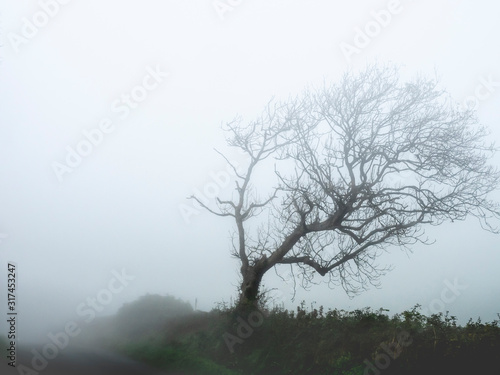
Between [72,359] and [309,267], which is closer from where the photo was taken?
[72,359]

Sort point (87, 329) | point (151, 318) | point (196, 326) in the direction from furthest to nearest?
1. point (151, 318)
2. point (87, 329)
3. point (196, 326)

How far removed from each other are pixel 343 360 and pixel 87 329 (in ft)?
43.5

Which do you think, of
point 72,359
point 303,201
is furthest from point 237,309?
point 72,359

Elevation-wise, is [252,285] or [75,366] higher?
[252,285]

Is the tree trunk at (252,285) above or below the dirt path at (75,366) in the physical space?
above

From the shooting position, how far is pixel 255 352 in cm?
1410

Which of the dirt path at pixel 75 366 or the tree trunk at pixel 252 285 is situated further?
the tree trunk at pixel 252 285

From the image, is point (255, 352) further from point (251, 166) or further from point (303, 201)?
point (251, 166)

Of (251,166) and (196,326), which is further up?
(251,166)

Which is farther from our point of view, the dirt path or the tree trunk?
the tree trunk

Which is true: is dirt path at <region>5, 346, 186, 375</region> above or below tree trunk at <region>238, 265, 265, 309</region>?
below

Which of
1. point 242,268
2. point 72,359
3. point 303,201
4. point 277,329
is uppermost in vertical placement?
point 303,201

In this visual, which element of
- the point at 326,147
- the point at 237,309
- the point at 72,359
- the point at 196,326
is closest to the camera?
the point at 72,359

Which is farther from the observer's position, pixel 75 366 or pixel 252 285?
pixel 252 285
